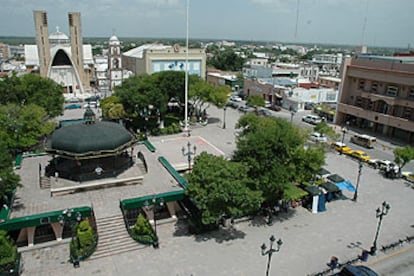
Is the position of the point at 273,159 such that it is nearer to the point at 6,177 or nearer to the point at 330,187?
the point at 330,187

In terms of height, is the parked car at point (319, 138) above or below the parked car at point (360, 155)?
above

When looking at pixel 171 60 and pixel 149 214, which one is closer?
pixel 149 214

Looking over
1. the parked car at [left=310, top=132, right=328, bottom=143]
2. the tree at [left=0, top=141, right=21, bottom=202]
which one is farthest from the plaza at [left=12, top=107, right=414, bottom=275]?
the parked car at [left=310, top=132, right=328, bottom=143]

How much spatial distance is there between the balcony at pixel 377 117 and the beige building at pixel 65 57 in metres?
57.4

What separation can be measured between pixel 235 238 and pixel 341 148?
2494 cm

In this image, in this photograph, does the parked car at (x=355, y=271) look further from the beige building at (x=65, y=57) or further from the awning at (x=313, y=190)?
the beige building at (x=65, y=57)

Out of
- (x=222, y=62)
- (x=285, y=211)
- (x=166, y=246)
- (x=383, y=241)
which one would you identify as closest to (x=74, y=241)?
(x=166, y=246)

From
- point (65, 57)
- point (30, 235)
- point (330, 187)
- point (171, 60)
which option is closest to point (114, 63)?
point (65, 57)

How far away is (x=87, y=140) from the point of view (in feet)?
88.6

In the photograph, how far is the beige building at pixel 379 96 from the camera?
45.9 metres

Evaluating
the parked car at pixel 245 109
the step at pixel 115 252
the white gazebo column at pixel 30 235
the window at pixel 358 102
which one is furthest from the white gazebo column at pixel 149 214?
the window at pixel 358 102

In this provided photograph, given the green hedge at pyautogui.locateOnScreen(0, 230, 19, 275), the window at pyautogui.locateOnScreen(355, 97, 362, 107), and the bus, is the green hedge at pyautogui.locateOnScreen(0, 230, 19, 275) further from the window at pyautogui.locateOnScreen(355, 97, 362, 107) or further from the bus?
the window at pyautogui.locateOnScreen(355, 97, 362, 107)

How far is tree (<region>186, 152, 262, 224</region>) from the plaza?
251cm

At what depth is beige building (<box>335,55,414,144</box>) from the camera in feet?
151
